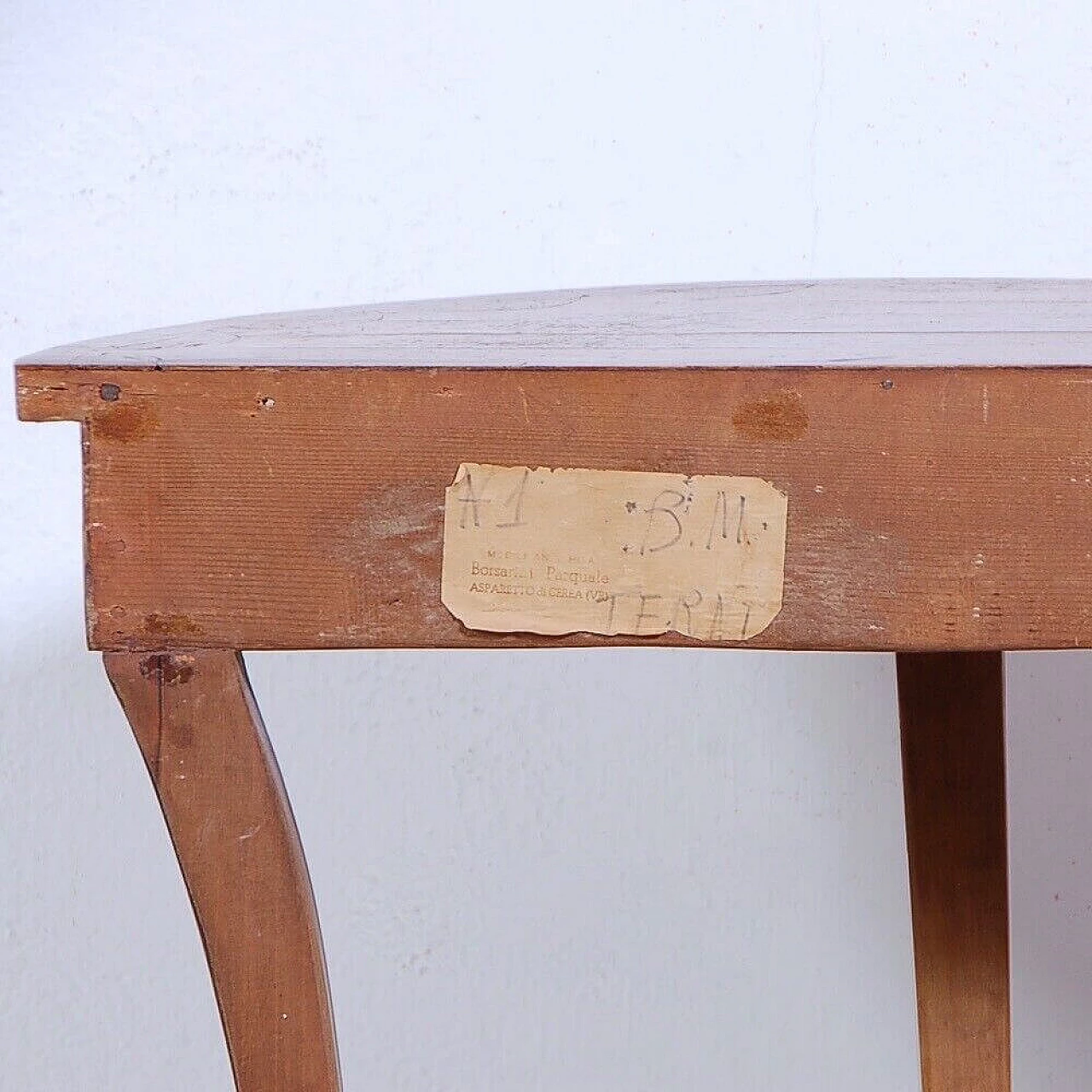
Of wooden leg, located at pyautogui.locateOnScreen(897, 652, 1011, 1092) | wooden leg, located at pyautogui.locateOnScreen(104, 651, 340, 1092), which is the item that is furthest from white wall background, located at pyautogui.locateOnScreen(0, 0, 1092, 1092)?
wooden leg, located at pyautogui.locateOnScreen(104, 651, 340, 1092)

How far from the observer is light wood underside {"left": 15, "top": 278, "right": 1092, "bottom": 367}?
20.4 inches

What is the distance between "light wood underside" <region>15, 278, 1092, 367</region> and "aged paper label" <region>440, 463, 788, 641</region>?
0.13 ft

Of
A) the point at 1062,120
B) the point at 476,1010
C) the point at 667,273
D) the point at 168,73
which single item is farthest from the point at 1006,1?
the point at 476,1010

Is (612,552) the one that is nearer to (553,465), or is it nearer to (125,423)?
(553,465)

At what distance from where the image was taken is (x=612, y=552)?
20.1 inches

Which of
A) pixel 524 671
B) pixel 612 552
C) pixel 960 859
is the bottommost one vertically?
pixel 960 859

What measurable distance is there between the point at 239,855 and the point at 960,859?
0.65 m

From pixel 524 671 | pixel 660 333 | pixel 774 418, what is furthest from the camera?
pixel 524 671

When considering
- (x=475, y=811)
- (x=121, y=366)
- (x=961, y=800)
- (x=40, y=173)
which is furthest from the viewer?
(x=475, y=811)

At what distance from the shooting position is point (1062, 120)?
4.40ft

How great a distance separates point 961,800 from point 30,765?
71 cm

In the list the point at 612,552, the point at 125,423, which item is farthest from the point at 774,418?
the point at 125,423

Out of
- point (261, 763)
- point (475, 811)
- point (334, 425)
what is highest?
point (334, 425)

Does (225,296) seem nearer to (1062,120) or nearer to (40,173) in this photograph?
(40,173)
